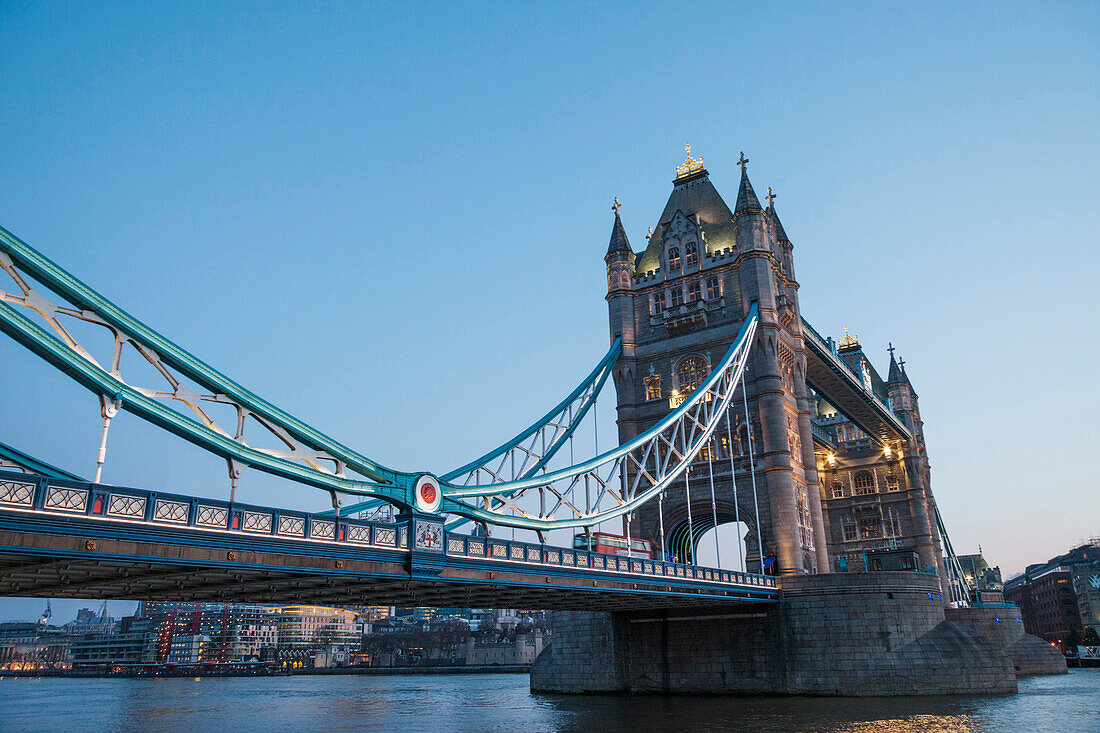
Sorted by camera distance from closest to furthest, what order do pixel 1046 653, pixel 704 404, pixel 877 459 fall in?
1. pixel 704 404
2. pixel 1046 653
3. pixel 877 459

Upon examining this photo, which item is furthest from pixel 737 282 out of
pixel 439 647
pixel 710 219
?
pixel 439 647

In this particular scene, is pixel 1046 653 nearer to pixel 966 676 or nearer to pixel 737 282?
pixel 966 676

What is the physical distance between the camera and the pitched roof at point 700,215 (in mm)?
50312

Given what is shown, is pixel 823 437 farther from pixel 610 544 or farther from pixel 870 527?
pixel 610 544

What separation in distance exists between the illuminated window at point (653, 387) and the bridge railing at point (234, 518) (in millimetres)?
22198

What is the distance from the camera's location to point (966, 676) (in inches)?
1363

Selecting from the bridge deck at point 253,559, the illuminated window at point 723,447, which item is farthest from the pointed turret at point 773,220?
the bridge deck at point 253,559

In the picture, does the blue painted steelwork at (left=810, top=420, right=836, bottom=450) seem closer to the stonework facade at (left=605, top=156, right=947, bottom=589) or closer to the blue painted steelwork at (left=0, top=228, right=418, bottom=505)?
the stonework facade at (left=605, top=156, right=947, bottom=589)

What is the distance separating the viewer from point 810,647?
36031mm

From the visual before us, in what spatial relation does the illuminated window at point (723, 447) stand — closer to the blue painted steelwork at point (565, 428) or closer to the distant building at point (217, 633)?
the blue painted steelwork at point (565, 428)

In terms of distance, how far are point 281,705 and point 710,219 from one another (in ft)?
134

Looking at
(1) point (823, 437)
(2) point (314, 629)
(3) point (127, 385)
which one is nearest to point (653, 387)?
(1) point (823, 437)

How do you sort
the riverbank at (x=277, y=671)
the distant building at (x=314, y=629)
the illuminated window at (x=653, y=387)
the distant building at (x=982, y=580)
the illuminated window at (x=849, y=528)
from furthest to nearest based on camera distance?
the distant building at (x=314, y=629)
the riverbank at (x=277, y=671)
the distant building at (x=982, y=580)
the illuminated window at (x=849, y=528)
the illuminated window at (x=653, y=387)

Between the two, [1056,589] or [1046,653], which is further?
[1056,589]
